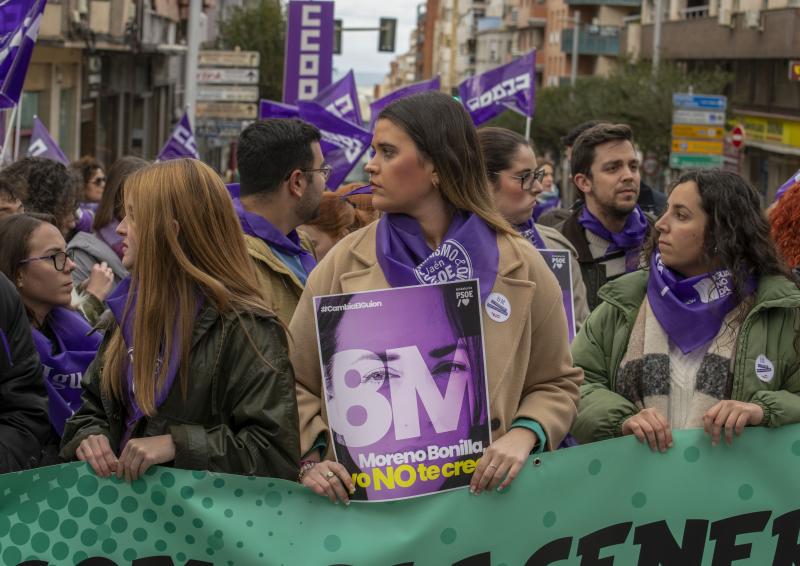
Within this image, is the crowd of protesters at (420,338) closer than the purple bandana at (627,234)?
Yes

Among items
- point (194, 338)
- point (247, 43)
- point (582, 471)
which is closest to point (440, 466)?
point (582, 471)

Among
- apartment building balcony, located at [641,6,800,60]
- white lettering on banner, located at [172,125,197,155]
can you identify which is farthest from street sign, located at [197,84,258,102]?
apartment building balcony, located at [641,6,800,60]

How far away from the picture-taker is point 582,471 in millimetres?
4039

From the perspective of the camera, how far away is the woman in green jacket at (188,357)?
3.81m

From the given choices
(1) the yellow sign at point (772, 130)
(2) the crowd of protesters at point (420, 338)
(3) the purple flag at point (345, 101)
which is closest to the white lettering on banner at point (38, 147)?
(3) the purple flag at point (345, 101)

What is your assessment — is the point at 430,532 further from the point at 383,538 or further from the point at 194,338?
the point at 194,338

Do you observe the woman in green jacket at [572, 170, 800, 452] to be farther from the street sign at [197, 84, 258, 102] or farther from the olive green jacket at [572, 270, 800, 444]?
the street sign at [197, 84, 258, 102]

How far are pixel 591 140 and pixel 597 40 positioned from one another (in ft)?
263

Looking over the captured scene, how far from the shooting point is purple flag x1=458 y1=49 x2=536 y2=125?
54.3 feet

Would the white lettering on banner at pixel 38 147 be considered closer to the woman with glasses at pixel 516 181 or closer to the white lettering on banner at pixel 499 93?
the white lettering on banner at pixel 499 93

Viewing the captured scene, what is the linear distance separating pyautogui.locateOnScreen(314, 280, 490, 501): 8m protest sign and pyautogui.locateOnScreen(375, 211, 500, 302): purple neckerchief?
0.10 meters

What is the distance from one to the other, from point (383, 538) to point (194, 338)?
73 cm

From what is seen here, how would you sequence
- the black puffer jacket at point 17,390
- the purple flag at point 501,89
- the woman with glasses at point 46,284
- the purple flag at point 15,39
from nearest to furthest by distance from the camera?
1. the black puffer jacket at point 17,390
2. the woman with glasses at point 46,284
3. the purple flag at point 15,39
4. the purple flag at point 501,89

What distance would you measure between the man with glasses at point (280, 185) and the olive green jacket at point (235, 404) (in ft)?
5.02
